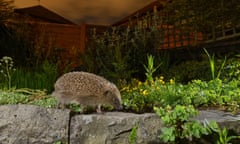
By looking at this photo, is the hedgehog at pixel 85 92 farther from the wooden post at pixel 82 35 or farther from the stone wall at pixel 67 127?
the wooden post at pixel 82 35

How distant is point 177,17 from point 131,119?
6.14 meters

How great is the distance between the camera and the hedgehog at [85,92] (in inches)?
119

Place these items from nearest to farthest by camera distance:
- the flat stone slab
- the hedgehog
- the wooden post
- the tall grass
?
1. the flat stone slab
2. the hedgehog
3. the tall grass
4. the wooden post

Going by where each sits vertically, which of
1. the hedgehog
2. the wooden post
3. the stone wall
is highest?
the wooden post

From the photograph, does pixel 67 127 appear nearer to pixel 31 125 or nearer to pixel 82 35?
pixel 31 125

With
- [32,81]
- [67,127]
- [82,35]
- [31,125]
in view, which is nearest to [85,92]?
[67,127]

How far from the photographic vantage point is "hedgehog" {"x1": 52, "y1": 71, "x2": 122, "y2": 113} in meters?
3.03

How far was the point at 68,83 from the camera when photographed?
3141 millimetres

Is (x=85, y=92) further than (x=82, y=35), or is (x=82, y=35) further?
(x=82, y=35)

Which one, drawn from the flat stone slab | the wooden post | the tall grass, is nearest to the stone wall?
the flat stone slab

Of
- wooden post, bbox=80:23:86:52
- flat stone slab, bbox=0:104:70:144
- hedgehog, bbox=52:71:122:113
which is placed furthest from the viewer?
wooden post, bbox=80:23:86:52

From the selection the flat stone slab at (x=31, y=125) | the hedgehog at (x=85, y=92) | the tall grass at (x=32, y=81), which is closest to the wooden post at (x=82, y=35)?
the tall grass at (x=32, y=81)

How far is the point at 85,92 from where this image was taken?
3.04m

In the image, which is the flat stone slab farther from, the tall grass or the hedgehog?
the tall grass
